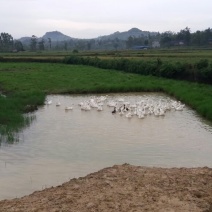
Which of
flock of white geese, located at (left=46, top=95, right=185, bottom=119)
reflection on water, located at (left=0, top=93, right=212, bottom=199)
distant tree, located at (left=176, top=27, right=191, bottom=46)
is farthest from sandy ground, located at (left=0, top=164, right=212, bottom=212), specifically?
distant tree, located at (left=176, top=27, right=191, bottom=46)

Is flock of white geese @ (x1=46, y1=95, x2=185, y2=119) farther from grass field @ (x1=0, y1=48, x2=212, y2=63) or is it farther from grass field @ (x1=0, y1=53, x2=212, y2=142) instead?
grass field @ (x1=0, y1=48, x2=212, y2=63)

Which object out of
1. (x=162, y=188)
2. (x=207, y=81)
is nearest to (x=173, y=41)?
(x=207, y=81)

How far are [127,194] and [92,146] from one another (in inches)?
198

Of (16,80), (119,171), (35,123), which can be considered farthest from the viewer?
(16,80)

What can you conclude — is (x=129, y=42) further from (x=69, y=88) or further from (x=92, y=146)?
(x=92, y=146)

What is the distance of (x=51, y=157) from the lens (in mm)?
11836

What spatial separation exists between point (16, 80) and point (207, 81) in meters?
13.5

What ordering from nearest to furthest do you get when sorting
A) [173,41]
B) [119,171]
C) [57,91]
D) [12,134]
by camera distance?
[119,171]
[12,134]
[57,91]
[173,41]

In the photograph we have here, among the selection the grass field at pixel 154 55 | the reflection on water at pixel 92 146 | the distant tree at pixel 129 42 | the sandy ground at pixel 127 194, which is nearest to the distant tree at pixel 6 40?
the distant tree at pixel 129 42

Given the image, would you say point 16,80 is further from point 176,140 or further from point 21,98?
point 176,140

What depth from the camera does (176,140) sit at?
14023 millimetres

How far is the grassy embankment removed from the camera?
56.2ft

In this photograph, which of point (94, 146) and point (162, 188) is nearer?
point (162, 188)

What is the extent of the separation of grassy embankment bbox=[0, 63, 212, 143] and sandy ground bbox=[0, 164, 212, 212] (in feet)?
17.5
